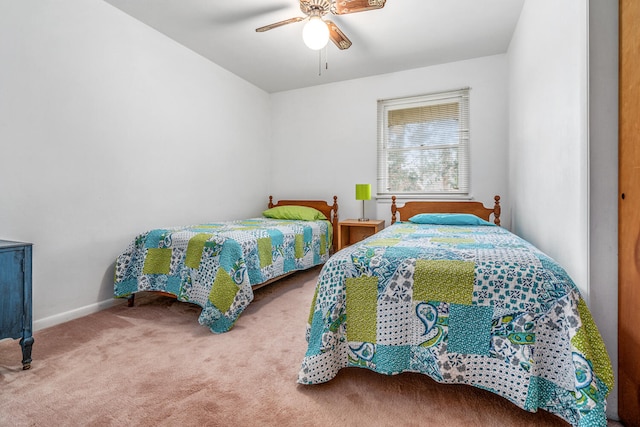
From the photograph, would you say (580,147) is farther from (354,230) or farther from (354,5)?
(354,230)

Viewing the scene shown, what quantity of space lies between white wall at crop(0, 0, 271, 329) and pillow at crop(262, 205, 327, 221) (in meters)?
0.86

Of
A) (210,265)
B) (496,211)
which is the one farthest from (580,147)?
(210,265)

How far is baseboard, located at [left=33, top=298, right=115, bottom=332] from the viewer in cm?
220

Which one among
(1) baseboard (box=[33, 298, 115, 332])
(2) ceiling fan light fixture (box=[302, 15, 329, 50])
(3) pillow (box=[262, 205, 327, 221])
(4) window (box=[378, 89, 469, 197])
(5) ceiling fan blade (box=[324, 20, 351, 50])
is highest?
(5) ceiling fan blade (box=[324, 20, 351, 50])

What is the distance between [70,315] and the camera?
2383mm

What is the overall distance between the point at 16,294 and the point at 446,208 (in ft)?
12.1

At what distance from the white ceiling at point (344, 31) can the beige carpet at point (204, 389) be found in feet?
8.74

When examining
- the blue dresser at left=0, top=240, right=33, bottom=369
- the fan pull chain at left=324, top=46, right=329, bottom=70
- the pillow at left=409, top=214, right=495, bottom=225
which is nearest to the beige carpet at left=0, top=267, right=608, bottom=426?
the blue dresser at left=0, top=240, right=33, bottom=369

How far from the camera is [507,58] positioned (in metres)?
3.44

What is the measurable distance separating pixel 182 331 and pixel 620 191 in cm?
257

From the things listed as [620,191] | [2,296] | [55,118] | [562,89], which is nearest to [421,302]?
[620,191]

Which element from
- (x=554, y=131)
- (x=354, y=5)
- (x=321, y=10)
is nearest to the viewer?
(x=554, y=131)

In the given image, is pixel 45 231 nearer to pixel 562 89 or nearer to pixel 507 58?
pixel 562 89

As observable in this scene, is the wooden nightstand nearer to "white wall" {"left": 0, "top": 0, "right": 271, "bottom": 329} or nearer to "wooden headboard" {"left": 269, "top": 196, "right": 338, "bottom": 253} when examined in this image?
"wooden headboard" {"left": 269, "top": 196, "right": 338, "bottom": 253}
